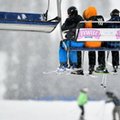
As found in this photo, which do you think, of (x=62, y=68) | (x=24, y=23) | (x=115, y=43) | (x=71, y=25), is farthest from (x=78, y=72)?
(x=24, y=23)

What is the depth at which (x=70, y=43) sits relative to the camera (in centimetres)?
945

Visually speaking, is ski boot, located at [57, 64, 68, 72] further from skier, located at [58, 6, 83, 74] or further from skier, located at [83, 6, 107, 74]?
skier, located at [83, 6, 107, 74]

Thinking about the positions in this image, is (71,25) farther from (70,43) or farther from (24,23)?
(24,23)

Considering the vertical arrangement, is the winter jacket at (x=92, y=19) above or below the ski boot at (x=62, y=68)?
above

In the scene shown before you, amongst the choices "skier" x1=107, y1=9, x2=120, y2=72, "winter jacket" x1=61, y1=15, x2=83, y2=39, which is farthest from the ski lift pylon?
"skier" x1=107, y1=9, x2=120, y2=72

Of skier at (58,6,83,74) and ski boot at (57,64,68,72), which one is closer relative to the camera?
skier at (58,6,83,74)

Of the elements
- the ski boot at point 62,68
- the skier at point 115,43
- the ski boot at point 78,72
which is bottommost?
the ski boot at point 78,72

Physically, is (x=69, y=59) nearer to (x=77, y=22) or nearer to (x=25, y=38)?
(x=77, y=22)

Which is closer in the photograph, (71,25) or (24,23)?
(24,23)

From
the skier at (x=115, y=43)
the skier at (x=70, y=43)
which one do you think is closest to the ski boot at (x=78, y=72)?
the skier at (x=70, y=43)

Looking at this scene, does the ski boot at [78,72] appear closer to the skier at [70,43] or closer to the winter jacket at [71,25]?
the skier at [70,43]

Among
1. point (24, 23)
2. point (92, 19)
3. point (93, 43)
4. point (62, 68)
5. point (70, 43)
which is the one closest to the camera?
point (24, 23)

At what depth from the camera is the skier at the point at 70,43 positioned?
9.13 metres

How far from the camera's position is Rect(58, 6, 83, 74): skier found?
30.0 ft
